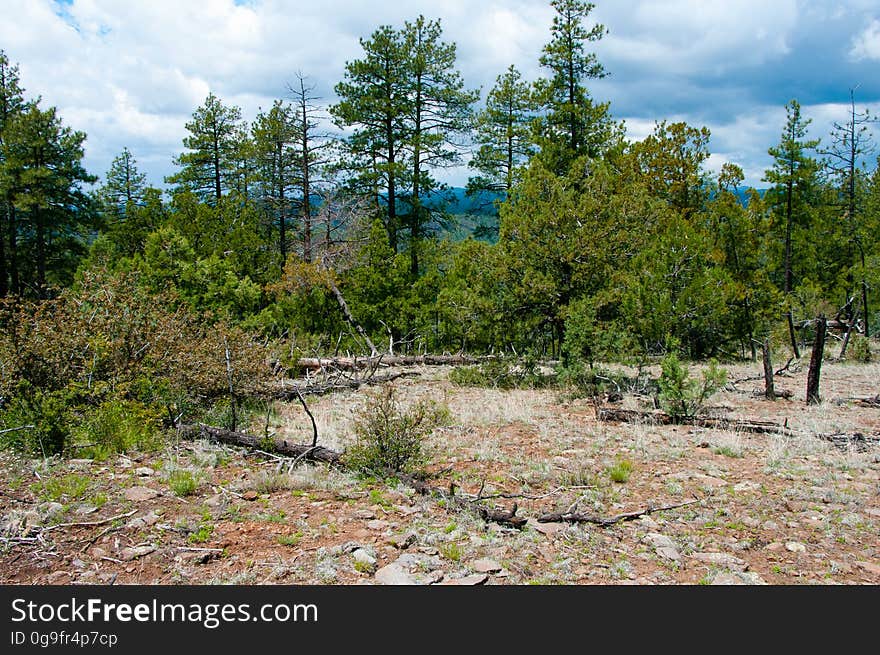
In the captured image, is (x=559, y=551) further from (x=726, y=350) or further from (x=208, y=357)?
(x=726, y=350)

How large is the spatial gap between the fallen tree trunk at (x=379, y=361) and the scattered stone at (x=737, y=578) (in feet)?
34.5

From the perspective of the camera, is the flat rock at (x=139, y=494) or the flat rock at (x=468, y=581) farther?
the flat rock at (x=139, y=494)

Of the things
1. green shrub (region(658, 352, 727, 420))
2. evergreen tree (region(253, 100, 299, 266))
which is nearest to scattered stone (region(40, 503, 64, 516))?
green shrub (region(658, 352, 727, 420))

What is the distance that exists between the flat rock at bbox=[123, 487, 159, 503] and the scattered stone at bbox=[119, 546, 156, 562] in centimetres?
104

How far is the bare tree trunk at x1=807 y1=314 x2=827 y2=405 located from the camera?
11242mm

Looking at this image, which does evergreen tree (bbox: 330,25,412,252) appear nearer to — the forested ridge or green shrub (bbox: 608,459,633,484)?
the forested ridge

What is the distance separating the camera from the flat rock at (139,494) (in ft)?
17.5

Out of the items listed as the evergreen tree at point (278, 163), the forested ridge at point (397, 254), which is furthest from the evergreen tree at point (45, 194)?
the evergreen tree at point (278, 163)

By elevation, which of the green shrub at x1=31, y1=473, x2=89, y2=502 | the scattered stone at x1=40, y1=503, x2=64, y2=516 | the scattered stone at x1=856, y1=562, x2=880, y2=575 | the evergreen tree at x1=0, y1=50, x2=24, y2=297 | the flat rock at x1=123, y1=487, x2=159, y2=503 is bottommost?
the scattered stone at x1=856, y1=562, x2=880, y2=575

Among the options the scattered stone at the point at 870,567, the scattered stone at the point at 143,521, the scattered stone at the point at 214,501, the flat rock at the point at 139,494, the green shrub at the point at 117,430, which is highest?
the green shrub at the point at 117,430

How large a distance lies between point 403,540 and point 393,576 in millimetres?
607

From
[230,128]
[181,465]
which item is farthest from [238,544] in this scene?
[230,128]

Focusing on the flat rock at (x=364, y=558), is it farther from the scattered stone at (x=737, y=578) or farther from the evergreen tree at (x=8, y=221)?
the evergreen tree at (x=8, y=221)

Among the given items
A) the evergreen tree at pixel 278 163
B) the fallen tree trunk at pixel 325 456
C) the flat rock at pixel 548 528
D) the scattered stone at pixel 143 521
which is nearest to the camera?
the scattered stone at pixel 143 521
